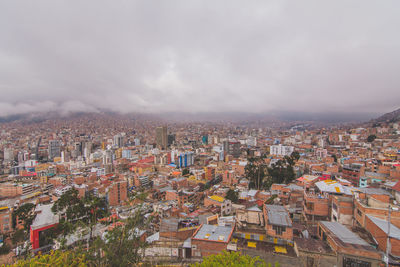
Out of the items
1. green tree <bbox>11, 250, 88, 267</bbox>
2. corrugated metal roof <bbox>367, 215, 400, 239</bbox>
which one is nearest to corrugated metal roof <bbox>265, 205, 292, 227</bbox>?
corrugated metal roof <bbox>367, 215, 400, 239</bbox>

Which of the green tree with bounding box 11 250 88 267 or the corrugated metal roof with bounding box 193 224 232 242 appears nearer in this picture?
the green tree with bounding box 11 250 88 267

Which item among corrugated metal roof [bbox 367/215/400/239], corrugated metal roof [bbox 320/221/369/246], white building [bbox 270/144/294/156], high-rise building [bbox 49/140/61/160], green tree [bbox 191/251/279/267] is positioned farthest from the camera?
high-rise building [bbox 49/140/61/160]

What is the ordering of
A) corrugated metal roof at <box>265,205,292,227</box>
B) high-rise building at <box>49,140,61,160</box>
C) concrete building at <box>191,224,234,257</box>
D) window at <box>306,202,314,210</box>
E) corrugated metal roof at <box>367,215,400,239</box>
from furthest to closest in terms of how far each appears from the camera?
high-rise building at <box>49,140,61,160</box> < window at <box>306,202,314,210</box> < corrugated metal roof at <box>265,205,292,227</box> < concrete building at <box>191,224,234,257</box> < corrugated metal roof at <box>367,215,400,239</box>

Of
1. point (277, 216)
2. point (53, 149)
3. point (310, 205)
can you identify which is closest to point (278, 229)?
point (277, 216)

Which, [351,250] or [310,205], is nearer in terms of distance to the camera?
[351,250]

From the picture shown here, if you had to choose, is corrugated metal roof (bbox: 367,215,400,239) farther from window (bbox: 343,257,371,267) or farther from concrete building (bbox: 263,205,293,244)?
concrete building (bbox: 263,205,293,244)

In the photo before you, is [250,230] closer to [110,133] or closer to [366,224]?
[366,224]

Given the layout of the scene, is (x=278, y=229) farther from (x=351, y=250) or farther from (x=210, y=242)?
(x=210, y=242)

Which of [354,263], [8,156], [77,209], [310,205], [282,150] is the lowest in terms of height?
[8,156]
